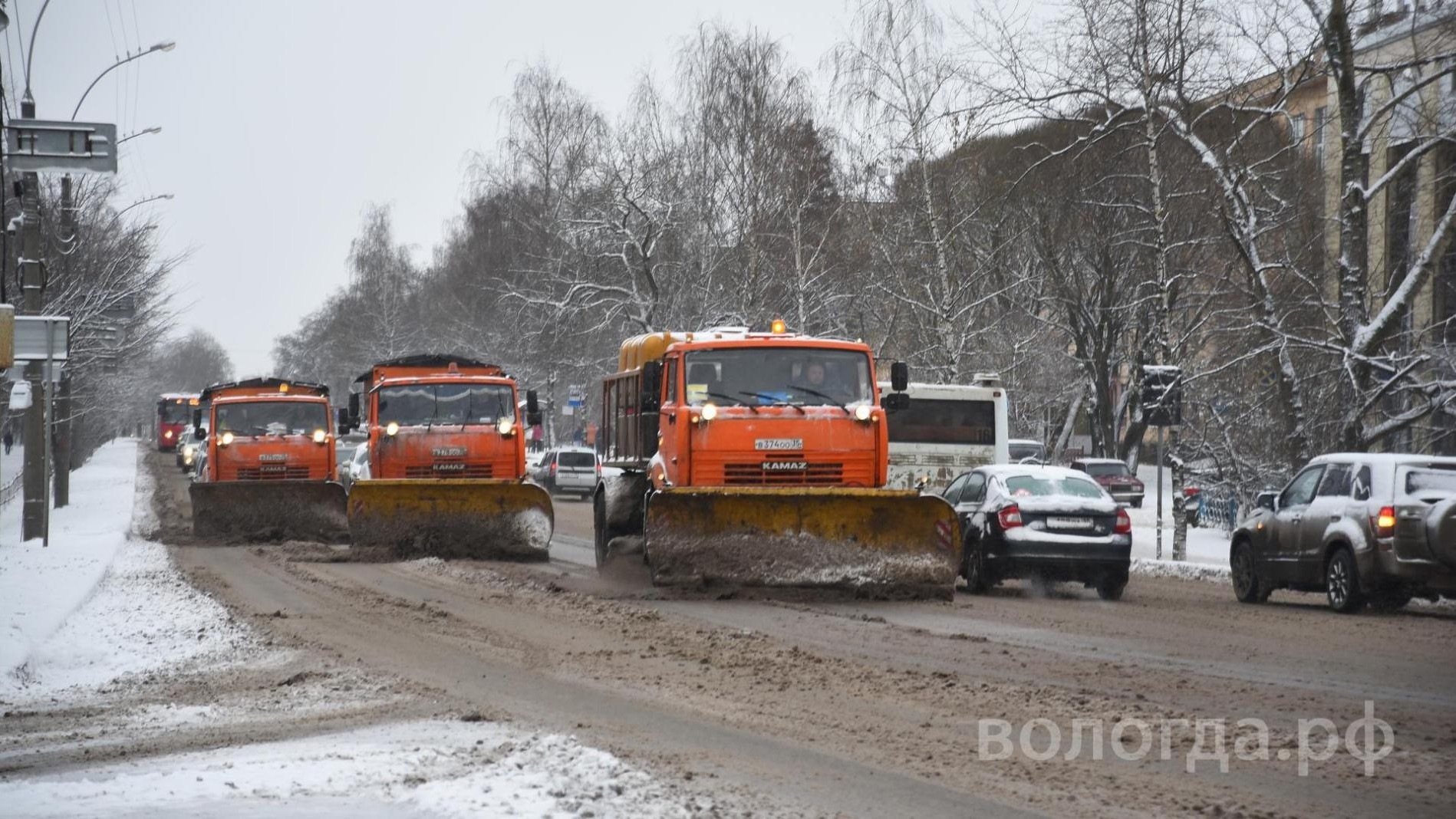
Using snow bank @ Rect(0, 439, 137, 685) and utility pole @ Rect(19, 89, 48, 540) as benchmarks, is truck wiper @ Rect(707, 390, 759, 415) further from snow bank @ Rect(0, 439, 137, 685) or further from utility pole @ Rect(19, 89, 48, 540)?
utility pole @ Rect(19, 89, 48, 540)

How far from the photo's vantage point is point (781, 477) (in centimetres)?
1664

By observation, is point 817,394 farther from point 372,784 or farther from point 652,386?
point 372,784

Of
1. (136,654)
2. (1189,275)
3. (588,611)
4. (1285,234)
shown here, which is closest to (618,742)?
(136,654)

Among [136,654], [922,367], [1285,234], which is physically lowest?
[136,654]

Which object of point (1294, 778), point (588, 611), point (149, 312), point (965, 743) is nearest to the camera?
point (1294, 778)

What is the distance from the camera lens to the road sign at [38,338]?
17266mm

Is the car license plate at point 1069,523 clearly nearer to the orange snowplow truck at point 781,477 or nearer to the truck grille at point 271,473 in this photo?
the orange snowplow truck at point 781,477

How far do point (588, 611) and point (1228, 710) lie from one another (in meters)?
7.13

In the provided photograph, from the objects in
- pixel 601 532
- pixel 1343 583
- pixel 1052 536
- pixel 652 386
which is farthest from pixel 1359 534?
pixel 601 532

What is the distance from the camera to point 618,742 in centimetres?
827

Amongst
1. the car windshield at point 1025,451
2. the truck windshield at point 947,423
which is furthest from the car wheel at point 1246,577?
the car windshield at point 1025,451

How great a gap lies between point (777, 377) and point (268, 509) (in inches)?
486

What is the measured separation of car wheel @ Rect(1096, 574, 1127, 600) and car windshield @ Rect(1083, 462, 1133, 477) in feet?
82.2

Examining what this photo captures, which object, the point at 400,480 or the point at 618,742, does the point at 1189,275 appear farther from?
the point at 618,742
